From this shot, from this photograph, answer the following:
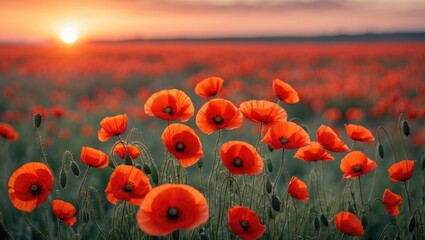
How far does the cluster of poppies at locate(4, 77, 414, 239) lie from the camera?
1.28m

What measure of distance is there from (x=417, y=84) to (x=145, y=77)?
4957 mm

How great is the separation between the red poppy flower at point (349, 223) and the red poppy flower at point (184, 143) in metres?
0.52

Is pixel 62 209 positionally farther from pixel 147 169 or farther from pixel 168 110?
pixel 168 110

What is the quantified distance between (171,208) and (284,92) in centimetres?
83

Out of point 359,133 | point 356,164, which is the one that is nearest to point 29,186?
point 356,164

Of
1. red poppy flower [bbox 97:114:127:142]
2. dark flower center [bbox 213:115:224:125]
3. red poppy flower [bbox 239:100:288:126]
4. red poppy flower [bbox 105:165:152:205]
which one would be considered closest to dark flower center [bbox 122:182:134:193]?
red poppy flower [bbox 105:165:152:205]

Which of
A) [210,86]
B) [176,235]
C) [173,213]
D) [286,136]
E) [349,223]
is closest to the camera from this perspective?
[173,213]

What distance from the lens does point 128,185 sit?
1.45 m

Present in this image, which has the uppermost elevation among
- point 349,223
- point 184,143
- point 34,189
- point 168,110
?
point 168,110

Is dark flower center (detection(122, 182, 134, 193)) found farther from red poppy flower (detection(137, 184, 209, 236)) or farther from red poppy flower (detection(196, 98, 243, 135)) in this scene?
red poppy flower (detection(196, 98, 243, 135))

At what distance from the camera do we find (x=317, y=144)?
5.67 feet

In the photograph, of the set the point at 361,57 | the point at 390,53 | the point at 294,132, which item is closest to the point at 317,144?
the point at 294,132

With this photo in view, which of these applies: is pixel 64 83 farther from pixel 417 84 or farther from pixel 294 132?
pixel 294 132

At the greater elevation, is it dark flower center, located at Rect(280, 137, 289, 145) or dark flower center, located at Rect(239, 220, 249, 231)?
dark flower center, located at Rect(280, 137, 289, 145)
